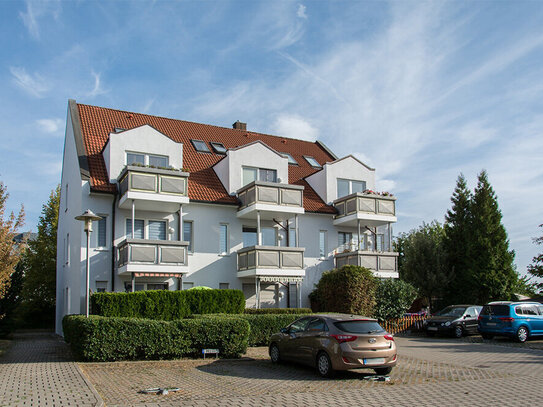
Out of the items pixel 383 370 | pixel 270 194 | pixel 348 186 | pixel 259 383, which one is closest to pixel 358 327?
pixel 383 370

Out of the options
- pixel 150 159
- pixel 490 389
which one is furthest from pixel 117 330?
pixel 150 159

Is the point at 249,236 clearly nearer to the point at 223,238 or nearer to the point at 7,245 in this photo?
the point at 223,238

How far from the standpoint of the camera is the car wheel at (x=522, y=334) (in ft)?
73.0

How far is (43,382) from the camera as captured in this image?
39.1 feet

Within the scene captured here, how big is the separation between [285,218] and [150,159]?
23.7ft

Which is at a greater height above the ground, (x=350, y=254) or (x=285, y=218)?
(x=285, y=218)

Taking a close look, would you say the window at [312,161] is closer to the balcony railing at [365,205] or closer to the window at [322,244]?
the balcony railing at [365,205]

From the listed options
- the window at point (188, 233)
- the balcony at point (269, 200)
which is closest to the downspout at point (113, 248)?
the window at point (188, 233)

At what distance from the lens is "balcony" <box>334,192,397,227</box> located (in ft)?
90.8

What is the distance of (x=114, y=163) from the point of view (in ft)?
78.6

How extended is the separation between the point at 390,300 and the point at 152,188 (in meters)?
12.0

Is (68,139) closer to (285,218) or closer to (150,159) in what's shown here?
(150,159)

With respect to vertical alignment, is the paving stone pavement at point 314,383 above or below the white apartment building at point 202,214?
below

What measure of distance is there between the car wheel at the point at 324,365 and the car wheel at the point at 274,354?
1943 millimetres
